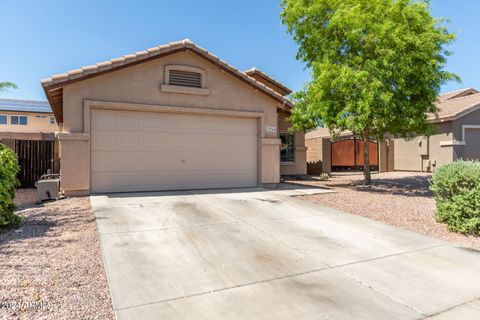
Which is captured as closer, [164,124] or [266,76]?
[164,124]

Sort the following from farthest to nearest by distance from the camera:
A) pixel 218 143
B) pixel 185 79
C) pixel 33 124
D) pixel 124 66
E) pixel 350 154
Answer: pixel 33 124 → pixel 350 154 → pixel 218 143 → pixel 185 79 → pixel 124 66

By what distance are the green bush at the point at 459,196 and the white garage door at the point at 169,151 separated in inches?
250

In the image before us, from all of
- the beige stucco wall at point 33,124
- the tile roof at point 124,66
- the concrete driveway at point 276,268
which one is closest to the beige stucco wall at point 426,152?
the tile roof at point 124,66

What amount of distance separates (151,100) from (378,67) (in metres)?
7.87

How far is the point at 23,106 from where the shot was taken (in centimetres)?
3441

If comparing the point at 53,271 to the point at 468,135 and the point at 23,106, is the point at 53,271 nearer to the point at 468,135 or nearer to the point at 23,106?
the point at 468,135

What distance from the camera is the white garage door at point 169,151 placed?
9758mm

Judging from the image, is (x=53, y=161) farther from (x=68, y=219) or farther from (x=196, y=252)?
(x=196, y=252)

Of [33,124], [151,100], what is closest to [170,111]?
[151,100]

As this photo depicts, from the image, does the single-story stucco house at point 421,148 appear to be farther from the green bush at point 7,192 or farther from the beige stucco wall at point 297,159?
the green bush at point 7,192

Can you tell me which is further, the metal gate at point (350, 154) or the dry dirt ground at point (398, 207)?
the metal gate at point (350, 154)

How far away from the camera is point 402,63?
34.2 ft

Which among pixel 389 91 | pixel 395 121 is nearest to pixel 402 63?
pixel 389 91

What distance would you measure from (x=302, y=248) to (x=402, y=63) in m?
8.19
